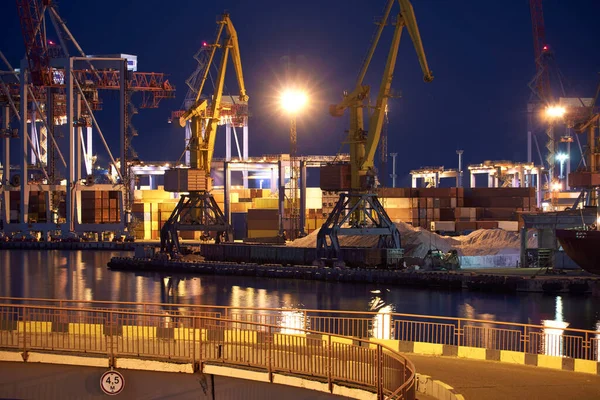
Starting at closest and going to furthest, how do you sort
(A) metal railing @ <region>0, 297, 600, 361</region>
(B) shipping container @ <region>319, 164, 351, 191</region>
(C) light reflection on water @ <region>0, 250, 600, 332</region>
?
(A) metal railing @ <region>0, 297, 600, 361</region> → (C) light reflection on water @ <region>0, 250, 600, 332</region> → (B) shipping container @ <region>319, 164, 351, 191</region>

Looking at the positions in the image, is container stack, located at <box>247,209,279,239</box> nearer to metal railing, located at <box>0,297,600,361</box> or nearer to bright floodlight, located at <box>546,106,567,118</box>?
bright floodlight, located at <box>546,106,567,118</box>

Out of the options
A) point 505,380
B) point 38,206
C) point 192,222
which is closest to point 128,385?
point 505,380

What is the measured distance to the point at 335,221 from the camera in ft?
152

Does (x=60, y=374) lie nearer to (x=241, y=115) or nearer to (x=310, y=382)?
(x=310, y=382)

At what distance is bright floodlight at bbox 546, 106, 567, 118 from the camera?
3583 inches

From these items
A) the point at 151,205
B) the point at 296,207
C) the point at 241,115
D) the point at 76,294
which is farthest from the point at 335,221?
the point at 241,115

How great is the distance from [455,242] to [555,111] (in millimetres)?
47206

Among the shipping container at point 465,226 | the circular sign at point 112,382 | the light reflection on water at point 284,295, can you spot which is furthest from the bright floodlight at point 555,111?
the circular sign at point 112,382

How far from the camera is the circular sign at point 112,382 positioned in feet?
50.2

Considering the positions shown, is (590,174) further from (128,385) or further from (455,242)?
(128,385)

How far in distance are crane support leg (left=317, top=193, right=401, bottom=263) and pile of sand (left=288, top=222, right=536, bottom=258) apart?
2.80 meters

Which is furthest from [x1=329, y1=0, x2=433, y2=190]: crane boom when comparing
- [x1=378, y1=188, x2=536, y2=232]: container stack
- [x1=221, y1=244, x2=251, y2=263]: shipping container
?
[x1=378, y1=188, x2=536, y2=232]: container stack

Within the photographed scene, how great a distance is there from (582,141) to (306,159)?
111738 mm

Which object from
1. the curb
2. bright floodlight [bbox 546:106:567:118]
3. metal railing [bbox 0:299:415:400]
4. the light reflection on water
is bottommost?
the light reflection on water
